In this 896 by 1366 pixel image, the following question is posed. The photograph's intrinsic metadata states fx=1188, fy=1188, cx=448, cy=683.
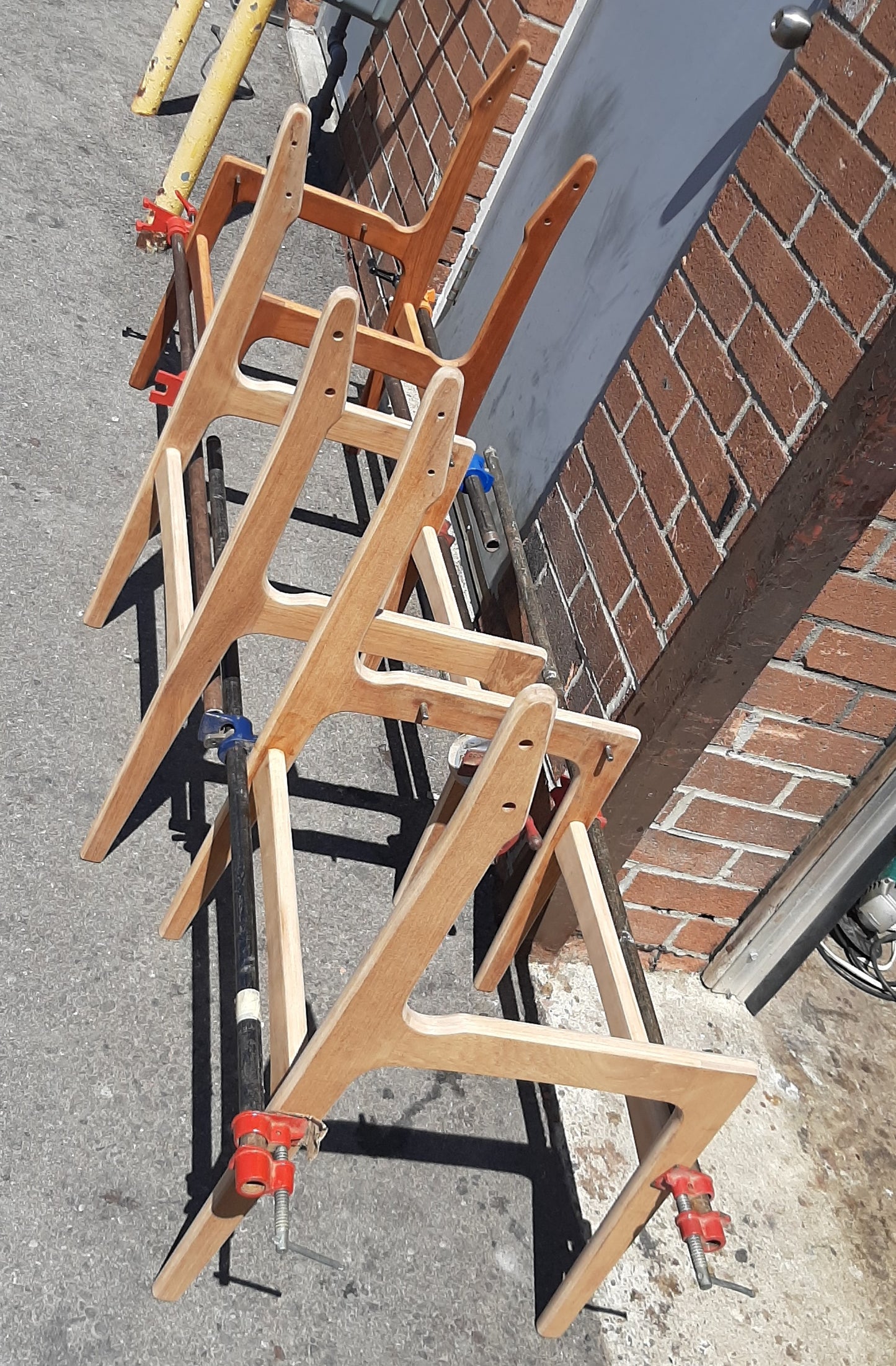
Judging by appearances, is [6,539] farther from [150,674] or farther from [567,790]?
[567,790]

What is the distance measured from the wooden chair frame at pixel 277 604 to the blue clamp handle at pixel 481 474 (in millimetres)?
443

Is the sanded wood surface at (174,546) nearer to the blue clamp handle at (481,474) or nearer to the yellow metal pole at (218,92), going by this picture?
the blue clamp handle at (481,474)

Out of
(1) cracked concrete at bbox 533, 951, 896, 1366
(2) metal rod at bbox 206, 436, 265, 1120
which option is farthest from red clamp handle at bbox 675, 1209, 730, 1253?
(2) metal rod at bbox 206, 436, 265, 1120

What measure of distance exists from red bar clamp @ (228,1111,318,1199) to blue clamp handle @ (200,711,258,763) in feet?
2.39

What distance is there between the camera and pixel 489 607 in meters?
3.36

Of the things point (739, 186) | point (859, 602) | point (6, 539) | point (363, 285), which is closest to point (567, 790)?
point (859, 602)

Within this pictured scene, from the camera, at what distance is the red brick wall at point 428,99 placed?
3.80 meters

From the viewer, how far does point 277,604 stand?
2.22 m

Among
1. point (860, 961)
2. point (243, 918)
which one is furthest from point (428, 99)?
point (243, 918)

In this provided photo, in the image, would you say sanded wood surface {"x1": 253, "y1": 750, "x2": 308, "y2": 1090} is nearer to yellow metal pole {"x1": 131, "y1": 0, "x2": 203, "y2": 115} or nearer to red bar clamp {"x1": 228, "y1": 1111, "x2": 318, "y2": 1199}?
red bar clamp {"x1": 228, "y1": 1111, "x2": 318, "y2": 1199}

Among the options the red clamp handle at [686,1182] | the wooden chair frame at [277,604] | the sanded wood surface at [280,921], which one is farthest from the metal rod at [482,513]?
the red clamp handle at [686,1182]

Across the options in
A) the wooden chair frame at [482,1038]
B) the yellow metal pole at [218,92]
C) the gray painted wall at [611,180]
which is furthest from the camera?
the yellow metal pole at [218,92]

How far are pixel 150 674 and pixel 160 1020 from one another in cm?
94

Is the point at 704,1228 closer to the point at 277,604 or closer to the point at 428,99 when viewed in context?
the point at 277,604
